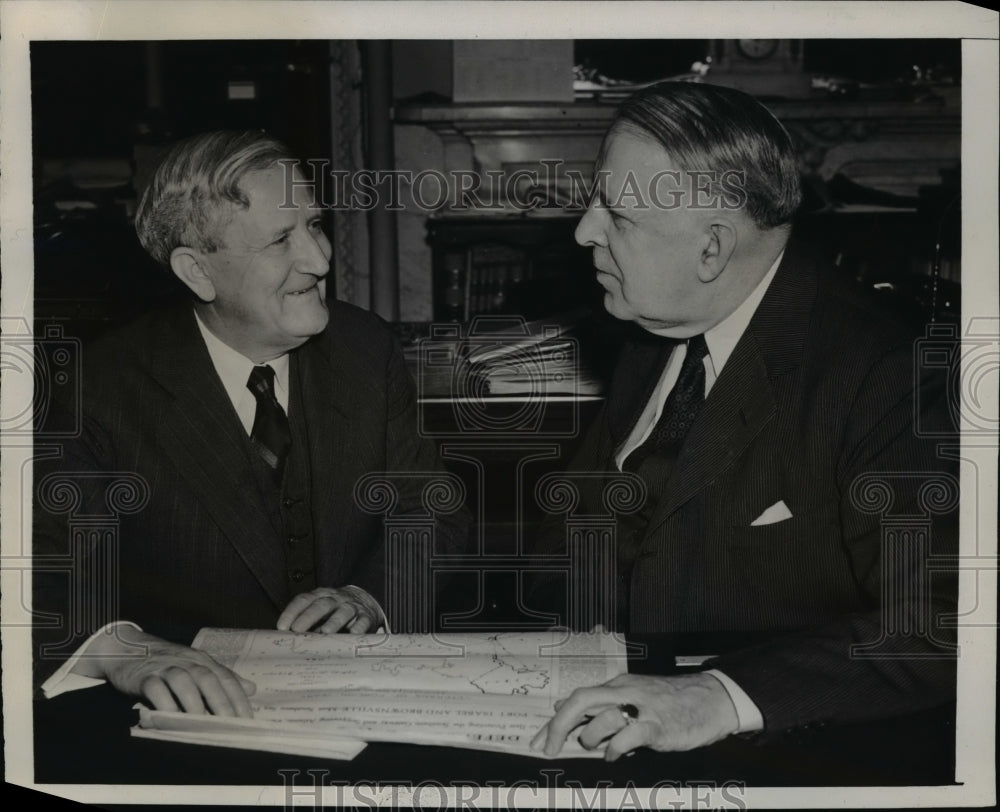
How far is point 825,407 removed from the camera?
2506mm

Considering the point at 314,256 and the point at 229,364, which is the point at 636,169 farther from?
the point at 229,364

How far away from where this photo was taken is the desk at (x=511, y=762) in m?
2.29

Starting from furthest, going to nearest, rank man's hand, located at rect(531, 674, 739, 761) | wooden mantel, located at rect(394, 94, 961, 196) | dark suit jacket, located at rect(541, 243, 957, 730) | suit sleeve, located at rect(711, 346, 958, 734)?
1. wooden mantel, located at rect(394, 94, 961, 196)
2. dark suit jacket, located at rect(541, 243, 957, 730)
3. suit sleeve, located at rect(711, 346, 958, 734)
4. man's hand, located at rect(531, 674, 739, 761)

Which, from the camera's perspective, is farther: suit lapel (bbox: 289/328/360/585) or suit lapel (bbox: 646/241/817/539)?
suit lapel (bbox: 289/328/360/585)

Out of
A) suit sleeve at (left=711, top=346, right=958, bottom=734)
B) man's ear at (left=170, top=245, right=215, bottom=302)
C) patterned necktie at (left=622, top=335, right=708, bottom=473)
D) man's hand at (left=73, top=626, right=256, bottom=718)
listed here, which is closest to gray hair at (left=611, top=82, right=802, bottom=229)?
patterned necktie at (left=622, top=335, right=708, bottom=473)

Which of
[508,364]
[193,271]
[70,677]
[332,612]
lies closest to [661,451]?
[508,364]

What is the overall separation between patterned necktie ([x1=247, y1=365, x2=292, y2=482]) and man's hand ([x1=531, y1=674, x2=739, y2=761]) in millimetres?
837

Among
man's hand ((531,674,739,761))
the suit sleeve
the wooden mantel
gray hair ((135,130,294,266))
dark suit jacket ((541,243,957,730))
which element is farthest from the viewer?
the wooden mantel

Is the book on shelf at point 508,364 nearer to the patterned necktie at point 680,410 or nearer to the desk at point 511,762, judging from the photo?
the patterned necktie at point 680,410

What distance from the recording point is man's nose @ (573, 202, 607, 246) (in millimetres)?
2637

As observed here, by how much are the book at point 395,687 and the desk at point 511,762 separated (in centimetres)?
4

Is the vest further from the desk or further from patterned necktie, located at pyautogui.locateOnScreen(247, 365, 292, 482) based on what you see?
the desk

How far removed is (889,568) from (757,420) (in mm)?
439

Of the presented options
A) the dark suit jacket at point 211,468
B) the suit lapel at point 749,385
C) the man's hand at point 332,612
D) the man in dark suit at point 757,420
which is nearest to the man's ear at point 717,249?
the man in dark suit at point 757,420
